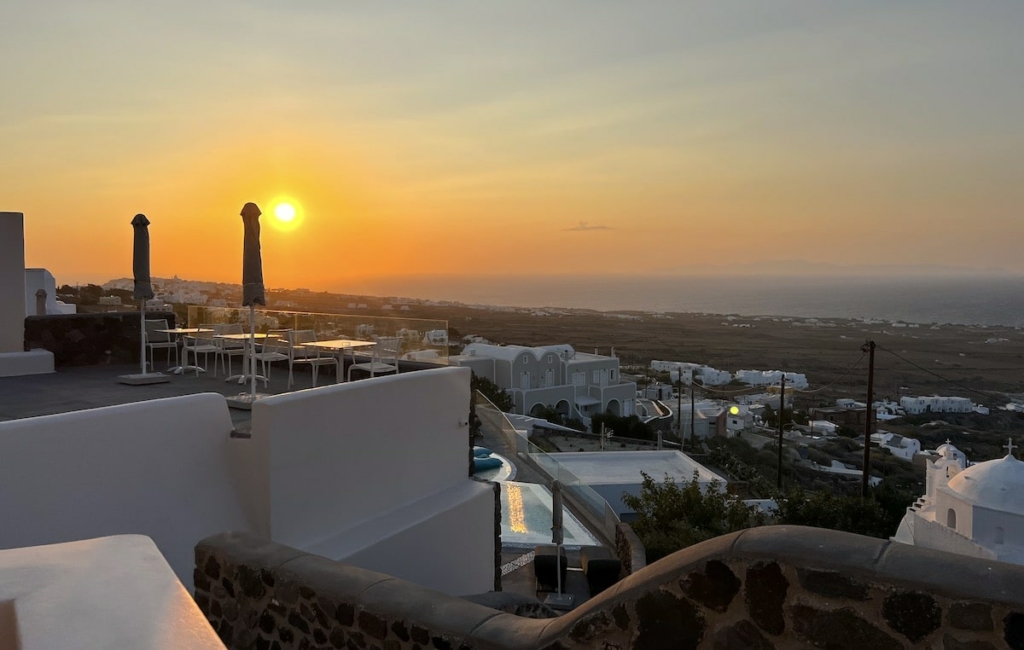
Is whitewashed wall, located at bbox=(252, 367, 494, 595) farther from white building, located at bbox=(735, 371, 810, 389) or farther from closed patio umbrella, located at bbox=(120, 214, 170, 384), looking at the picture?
white building, located at bbox=(735, 371, 810, 389)

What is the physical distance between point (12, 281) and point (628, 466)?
19.7m

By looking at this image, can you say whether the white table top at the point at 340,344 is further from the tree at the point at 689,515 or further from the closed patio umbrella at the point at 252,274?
the tree at the point at 689,515

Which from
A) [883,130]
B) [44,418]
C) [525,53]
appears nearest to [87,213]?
[525,53]

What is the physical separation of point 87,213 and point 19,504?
16.0 metres

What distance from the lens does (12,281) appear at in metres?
11.5

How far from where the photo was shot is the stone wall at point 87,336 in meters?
11.0

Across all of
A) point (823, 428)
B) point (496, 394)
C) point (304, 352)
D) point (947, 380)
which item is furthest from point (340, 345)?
point (947, 380)

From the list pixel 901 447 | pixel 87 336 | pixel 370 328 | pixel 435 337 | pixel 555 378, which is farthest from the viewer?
pixel 555 378

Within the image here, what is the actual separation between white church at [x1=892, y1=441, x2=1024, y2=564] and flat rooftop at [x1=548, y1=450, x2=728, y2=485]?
6218 mm

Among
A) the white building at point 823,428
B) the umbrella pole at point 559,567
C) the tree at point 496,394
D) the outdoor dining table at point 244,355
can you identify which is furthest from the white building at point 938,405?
the outdoor dining table at point 244,355

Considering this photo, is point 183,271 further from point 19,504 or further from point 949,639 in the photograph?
point 949,639

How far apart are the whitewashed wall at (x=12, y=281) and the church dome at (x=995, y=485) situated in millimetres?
19999

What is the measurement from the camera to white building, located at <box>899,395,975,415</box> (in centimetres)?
5188

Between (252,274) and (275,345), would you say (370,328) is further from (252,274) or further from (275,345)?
(252,274)
